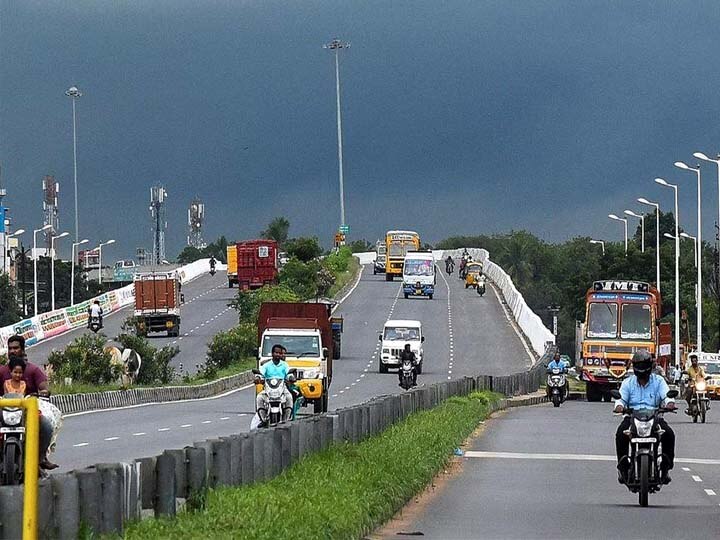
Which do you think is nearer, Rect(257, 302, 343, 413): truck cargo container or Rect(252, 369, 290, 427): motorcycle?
Rect(252, 369, 290, 427): motorcycle

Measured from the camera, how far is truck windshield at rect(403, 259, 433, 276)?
108 m

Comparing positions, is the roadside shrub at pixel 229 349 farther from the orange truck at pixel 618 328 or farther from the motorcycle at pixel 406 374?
the orange truck at pixel 618 328

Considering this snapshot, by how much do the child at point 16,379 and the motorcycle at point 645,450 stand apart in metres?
6.75

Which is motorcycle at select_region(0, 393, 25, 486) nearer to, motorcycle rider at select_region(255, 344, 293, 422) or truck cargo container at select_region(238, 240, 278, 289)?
motorcycle rider at select_region(255, 344, 293, 422)

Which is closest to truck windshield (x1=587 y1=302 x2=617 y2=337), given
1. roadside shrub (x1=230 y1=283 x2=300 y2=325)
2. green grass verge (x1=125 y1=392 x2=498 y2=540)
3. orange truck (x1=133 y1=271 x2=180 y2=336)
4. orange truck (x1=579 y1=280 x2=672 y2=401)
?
orange truck (x1=579 y1=280 x2=672 y2=401)

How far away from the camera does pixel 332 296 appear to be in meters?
113

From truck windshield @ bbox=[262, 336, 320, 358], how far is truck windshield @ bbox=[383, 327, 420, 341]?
26266 mm

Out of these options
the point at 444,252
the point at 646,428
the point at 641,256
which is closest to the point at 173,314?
the point at 641,256

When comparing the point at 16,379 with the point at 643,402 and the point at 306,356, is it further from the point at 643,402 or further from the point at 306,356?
the point at 306,356

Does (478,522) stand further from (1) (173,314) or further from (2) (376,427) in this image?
(1) (173,314)

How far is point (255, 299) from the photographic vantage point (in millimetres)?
89000

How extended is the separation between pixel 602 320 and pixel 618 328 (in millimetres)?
566

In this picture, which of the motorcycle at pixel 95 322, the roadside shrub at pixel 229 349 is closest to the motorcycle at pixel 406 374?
the roadside shrub at pixel 229 349

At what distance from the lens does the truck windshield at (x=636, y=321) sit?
5250 centimetres
